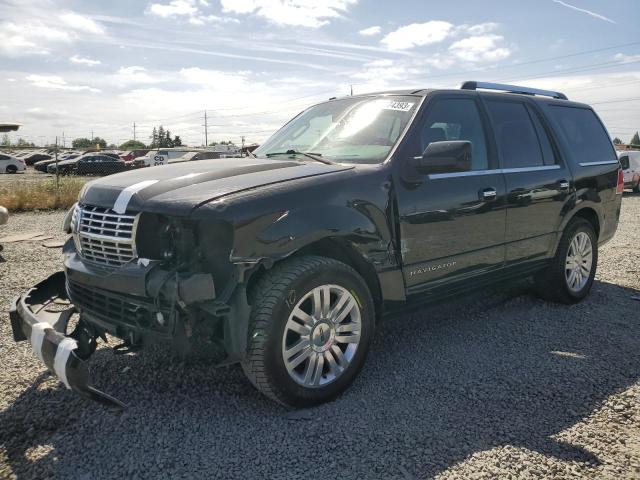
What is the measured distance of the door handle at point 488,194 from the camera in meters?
3.97

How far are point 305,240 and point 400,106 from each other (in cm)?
152

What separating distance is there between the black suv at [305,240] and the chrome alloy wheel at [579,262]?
86cm

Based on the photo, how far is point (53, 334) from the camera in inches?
106

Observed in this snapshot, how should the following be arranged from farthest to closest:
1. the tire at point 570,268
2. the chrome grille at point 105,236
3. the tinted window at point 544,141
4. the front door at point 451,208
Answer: the tire at point 570,268, the tinted window at point 544,141, the front door at point 451,208, the chrome grille at point 105,236

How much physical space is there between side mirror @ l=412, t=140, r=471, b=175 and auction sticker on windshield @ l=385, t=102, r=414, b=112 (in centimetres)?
50

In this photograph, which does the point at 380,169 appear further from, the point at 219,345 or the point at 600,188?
the point at 600,188

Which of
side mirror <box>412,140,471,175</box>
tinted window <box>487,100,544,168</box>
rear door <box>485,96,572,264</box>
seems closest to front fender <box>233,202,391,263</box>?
side mirror <box>412,140,471,175</box>

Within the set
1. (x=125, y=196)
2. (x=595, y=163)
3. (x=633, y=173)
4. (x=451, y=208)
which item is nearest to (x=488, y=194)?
(x=451, y=208)

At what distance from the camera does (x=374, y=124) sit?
12.4 feet

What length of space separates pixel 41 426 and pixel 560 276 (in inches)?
176

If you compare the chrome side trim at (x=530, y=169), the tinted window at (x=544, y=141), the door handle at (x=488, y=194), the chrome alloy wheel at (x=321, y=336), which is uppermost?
the tinted window at (x=544, y=141)

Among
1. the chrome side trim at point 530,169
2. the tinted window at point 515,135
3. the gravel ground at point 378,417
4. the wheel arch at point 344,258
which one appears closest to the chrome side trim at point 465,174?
the chrome side trim at point 530,169

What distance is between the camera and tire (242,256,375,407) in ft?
9.11

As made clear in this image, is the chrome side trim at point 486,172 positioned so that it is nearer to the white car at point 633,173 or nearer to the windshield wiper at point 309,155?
the windshield wiper at point 309,155
